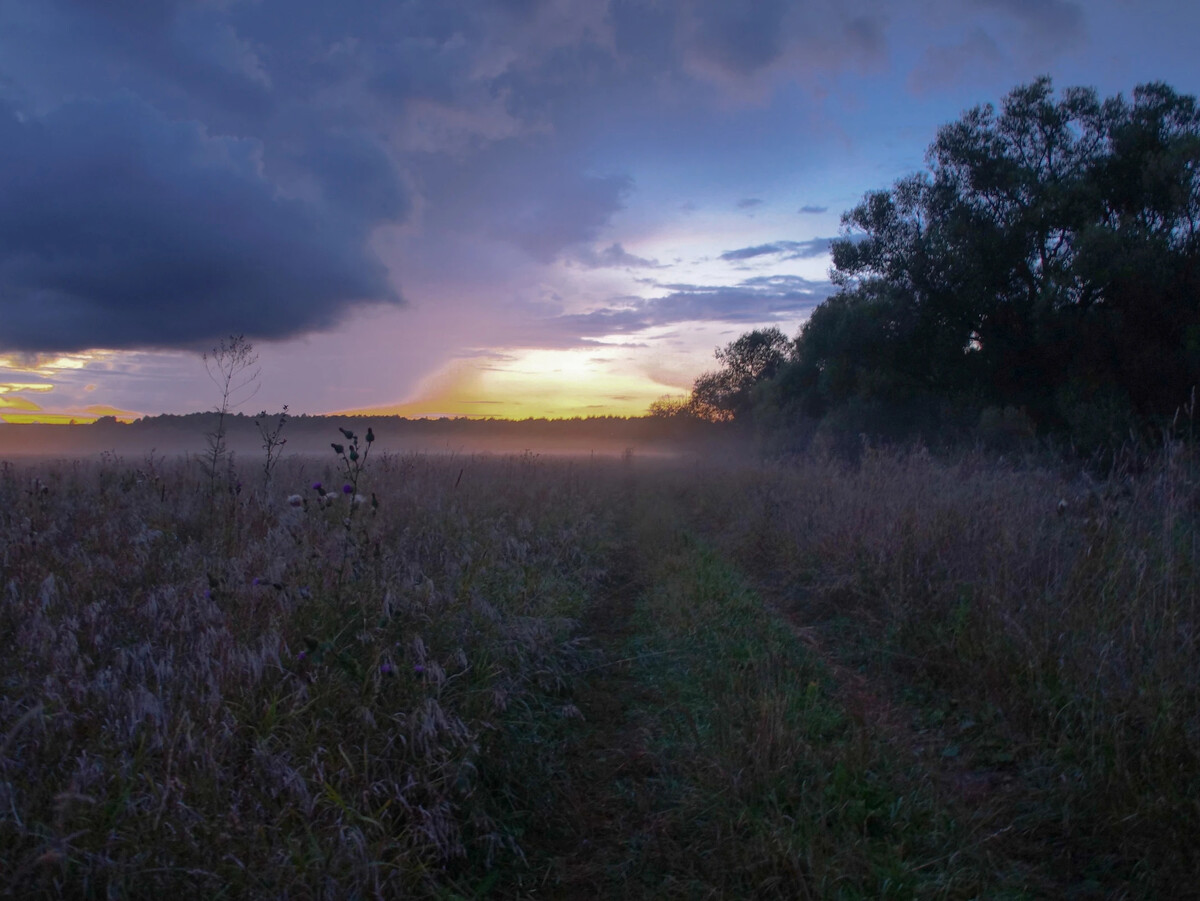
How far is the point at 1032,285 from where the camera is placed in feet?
58.5

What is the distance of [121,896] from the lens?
7.21 ft

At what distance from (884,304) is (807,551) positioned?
13009mm

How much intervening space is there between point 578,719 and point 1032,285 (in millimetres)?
18510

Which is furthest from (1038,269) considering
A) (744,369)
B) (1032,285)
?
(744,369)

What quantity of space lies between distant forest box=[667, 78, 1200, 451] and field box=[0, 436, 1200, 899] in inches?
434

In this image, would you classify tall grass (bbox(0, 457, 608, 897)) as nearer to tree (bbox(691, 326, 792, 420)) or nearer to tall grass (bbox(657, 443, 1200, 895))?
tall grass (bbox(657, 443, 1200, 895))

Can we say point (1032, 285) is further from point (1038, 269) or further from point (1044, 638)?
point (1044, 638)

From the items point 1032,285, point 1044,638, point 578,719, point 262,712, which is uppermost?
point 1032,285

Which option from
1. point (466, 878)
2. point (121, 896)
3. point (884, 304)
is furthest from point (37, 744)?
point (884, 304)

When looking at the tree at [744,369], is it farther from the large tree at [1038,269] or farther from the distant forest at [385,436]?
the large tree at [1038,269]

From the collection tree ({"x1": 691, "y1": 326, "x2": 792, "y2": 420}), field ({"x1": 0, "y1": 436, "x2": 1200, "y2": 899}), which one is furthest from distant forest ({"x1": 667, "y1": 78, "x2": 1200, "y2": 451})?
tree ({"x1": 691, "y1": 326, "x2": 792, "y2": 420})

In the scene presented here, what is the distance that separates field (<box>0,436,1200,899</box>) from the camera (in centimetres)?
263

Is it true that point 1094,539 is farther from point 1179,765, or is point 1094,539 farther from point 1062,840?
point 1062,840

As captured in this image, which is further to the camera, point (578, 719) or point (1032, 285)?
point (1032, 285)
